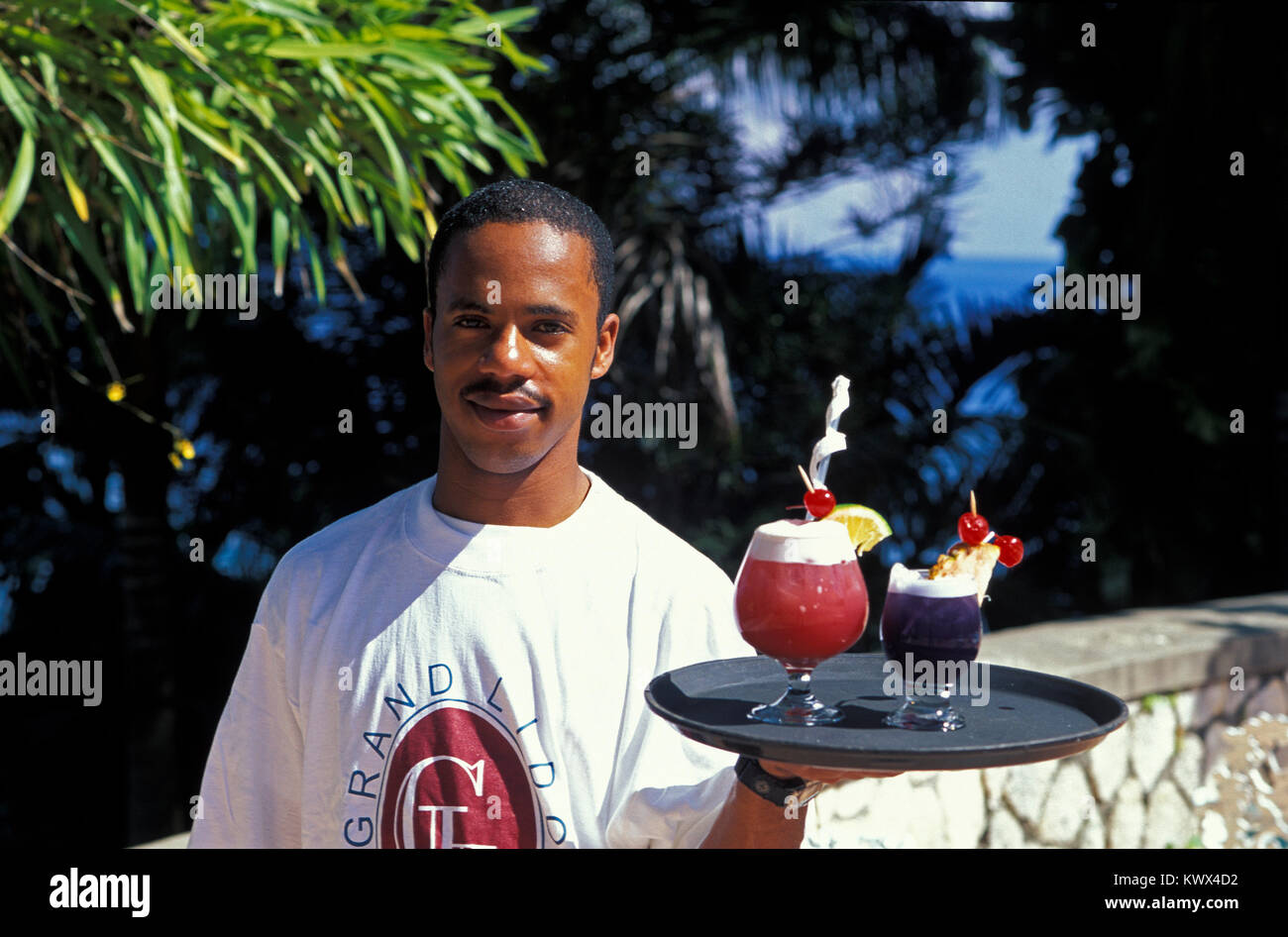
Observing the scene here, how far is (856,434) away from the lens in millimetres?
7250

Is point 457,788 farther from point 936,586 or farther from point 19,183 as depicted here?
point 19,183

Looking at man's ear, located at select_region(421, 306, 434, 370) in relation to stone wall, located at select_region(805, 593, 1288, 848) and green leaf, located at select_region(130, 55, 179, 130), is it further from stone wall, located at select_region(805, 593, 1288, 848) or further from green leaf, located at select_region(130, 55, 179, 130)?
green leaf, located at select_region(130, 55, 179, 130)

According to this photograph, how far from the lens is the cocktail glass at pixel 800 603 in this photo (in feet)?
5.55

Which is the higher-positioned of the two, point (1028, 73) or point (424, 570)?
point (1028, 73)

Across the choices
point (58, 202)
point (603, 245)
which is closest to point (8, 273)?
point (58, 202)

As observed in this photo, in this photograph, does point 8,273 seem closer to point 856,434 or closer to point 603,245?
point 603,245

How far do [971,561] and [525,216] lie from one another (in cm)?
82

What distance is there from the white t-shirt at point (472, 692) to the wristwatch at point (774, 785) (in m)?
0.09

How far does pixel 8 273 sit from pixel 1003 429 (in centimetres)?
483

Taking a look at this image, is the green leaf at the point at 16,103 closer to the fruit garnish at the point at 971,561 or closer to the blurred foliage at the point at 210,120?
the blurred foliage at the point at 210,120

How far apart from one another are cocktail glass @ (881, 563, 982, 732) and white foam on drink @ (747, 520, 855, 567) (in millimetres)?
97

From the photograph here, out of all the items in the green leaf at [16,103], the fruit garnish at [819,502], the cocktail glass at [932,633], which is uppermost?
the green leaf at [16,103]

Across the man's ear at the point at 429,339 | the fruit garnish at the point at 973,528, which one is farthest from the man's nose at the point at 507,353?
the fruit garnish at the point at 973,528

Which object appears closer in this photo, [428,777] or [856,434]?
[428,777]
